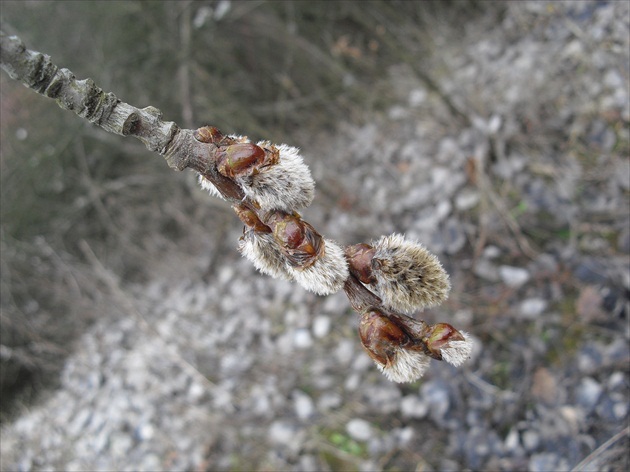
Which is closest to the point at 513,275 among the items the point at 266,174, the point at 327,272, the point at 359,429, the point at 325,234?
the point at 359,429

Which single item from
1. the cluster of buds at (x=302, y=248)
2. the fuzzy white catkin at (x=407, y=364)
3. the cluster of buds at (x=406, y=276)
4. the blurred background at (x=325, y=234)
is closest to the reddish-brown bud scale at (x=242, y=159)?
the cluster of buds at (x=302, y=248)

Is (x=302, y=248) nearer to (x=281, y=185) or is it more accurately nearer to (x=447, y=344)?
(x=281, y=185)

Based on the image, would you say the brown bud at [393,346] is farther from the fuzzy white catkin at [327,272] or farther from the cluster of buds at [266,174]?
the cluster of buds at [266,174]

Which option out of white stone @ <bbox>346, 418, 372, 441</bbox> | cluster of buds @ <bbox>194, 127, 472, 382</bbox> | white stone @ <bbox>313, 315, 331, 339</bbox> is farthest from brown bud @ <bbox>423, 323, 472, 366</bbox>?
white stone @ <bbox>313, 315, 331, 339</bbox>

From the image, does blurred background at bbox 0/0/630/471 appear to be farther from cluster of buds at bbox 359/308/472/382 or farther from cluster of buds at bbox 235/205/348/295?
cluster of buds at bbox 235/205/348/295

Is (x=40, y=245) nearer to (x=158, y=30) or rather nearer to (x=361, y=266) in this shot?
(x=158, y=30)

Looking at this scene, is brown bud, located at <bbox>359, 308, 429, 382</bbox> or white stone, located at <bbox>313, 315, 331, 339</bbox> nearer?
brown bud, located at <bbox>359, 308, 429, 382</bbox>

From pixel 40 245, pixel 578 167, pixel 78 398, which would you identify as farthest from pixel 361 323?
pixel 40 245
